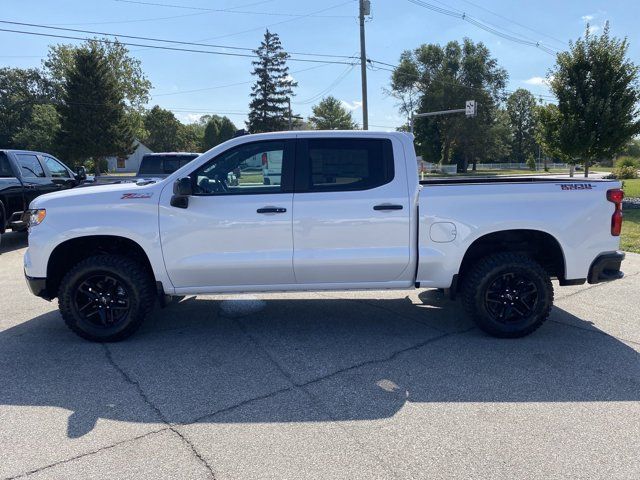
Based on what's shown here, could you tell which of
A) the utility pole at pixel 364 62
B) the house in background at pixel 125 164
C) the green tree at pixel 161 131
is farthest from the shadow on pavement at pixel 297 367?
the green tree at pixel 161 131

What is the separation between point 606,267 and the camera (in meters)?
4.61

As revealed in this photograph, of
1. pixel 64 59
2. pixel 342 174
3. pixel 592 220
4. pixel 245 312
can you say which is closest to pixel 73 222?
pixel 245 312

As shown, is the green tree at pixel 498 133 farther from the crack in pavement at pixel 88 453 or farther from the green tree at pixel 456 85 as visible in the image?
the crack in pavement at pixel 88 453

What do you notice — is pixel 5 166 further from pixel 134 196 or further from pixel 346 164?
pixel 346 164

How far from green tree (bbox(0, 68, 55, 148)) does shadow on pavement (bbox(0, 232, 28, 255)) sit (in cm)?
6143

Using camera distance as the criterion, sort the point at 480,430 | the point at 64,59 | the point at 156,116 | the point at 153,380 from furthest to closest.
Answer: the point at 156,116
the point at 64,59
the point at 153,380
the point at 480,430

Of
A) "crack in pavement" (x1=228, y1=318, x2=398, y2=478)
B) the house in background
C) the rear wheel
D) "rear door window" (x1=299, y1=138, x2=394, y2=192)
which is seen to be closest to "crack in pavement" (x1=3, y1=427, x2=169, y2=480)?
"crack in pavement" (x1=228, y1=318, x2=398, y2=478)

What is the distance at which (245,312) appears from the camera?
564cm

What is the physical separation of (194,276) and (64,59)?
56.2 meters

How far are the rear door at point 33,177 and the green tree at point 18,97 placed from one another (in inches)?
2467

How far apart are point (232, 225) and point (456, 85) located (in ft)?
178

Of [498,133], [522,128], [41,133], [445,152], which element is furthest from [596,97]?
[522,128]

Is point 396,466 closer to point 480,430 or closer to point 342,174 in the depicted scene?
point 480,430

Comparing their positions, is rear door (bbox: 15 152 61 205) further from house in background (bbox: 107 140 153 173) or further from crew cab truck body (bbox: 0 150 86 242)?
house in background (bbox: 107 140 153 173)
